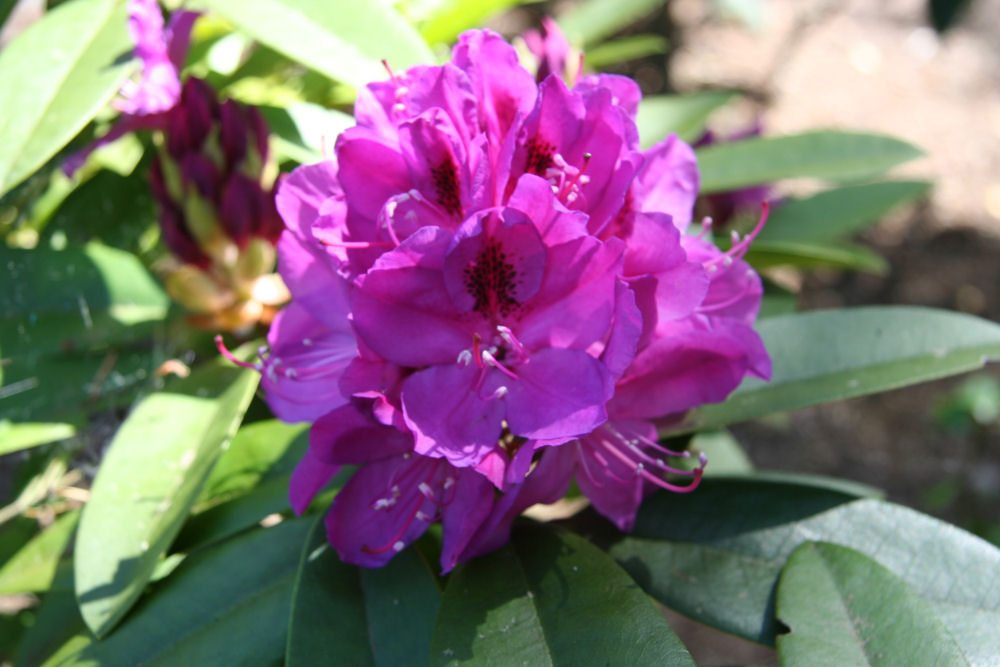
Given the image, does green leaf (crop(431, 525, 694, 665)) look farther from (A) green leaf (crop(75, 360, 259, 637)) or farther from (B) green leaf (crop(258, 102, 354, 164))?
(B) green leaf (crop(258, 102, 354, 164))

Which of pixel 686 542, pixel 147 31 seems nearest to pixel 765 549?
pixel 686 542

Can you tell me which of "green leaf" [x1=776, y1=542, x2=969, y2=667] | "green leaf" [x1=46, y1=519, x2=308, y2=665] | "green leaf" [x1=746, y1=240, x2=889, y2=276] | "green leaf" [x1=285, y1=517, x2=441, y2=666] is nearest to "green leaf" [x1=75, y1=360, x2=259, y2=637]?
"green leaf" [x1=46, y1=519, x2=308, y2=665]

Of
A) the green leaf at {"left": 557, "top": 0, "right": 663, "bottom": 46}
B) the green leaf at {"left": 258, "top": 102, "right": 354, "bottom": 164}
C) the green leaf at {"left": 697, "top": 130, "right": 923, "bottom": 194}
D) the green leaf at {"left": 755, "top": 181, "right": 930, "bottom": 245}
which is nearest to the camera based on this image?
the green leaf at {"left": 258, "top": 102, "right": 354, "bottom": 164}

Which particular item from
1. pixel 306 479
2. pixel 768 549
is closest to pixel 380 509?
pixel 306 479

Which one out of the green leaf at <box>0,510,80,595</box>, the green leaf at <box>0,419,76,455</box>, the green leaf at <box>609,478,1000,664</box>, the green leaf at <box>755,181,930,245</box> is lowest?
the green leaf at <box>0,510,80,595</box>

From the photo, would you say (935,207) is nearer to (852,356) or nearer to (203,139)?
(852,356)

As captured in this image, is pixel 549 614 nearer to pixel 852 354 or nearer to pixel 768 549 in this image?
pixel 768 549

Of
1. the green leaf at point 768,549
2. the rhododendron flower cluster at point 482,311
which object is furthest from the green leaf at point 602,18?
the green leaf at point 768,549
